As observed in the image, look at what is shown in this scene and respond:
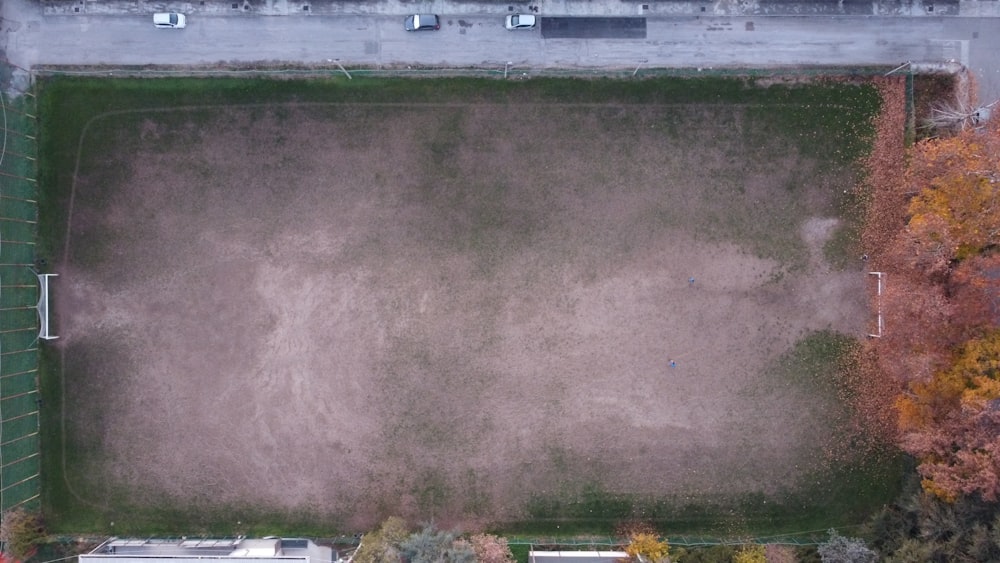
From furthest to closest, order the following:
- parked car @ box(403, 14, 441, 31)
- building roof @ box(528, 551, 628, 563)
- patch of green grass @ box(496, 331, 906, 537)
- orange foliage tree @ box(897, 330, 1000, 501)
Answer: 1. patch of green grass @ box(496, 331, 906, 537)
2. parked car @ box(403, 14, 441, 31)
3. building roof @ box(528, 551, 628, 563)
4. orange foliage tree @ box(897, 330, 1000, 501)

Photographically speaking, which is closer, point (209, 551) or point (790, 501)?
point (209, 551)

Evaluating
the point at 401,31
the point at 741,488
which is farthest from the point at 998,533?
the point at 401,31

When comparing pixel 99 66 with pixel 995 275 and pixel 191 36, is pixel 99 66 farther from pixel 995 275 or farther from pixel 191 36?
pixel 995 275

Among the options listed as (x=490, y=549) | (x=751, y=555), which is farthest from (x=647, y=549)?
(x=490, y=549)

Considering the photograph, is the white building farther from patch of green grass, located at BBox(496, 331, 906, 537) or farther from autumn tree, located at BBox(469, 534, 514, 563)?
patch of green grass, located at BBox(496, 331, 906, 537)

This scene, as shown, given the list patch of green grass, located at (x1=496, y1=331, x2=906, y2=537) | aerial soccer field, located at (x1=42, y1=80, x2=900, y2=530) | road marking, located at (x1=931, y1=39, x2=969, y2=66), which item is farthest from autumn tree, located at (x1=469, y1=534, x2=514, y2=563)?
road marking, located at (x1=931, y1=39, x2=969, y2=66)

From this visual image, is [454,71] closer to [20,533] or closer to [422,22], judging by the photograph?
[422,22]
